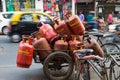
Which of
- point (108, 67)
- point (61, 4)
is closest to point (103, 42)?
point (108, 67)

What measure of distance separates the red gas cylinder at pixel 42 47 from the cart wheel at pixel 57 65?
26 cm

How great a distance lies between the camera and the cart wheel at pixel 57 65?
6141mm

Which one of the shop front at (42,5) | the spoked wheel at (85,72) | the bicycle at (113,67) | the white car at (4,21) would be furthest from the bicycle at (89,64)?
the shop front at (42,5)

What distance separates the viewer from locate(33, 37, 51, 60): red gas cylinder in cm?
637

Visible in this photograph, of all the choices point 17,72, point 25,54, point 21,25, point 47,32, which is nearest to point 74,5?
point 21,25

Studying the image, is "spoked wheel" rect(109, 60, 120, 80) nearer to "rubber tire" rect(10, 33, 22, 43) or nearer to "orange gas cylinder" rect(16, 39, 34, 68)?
"orange gas cylinder" rect(16, 39, 34, 68)

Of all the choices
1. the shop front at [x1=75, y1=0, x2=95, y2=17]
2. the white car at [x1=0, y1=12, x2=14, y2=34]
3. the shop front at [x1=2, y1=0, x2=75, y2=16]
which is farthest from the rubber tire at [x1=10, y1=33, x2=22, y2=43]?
the shop front at [x1=75, y1=0, x2=95, y2=17]

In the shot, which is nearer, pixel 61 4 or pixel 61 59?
pixel 61 59

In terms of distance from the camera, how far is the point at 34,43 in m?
6.45

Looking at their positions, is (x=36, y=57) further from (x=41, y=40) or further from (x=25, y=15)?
(x=25, y=15)

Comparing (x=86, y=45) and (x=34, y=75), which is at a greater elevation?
(x=86, y=45)

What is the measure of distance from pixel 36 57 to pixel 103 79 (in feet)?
9.29

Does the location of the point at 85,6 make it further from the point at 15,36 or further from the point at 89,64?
the point at 89,64

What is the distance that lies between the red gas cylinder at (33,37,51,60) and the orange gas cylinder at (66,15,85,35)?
28.7 inches
